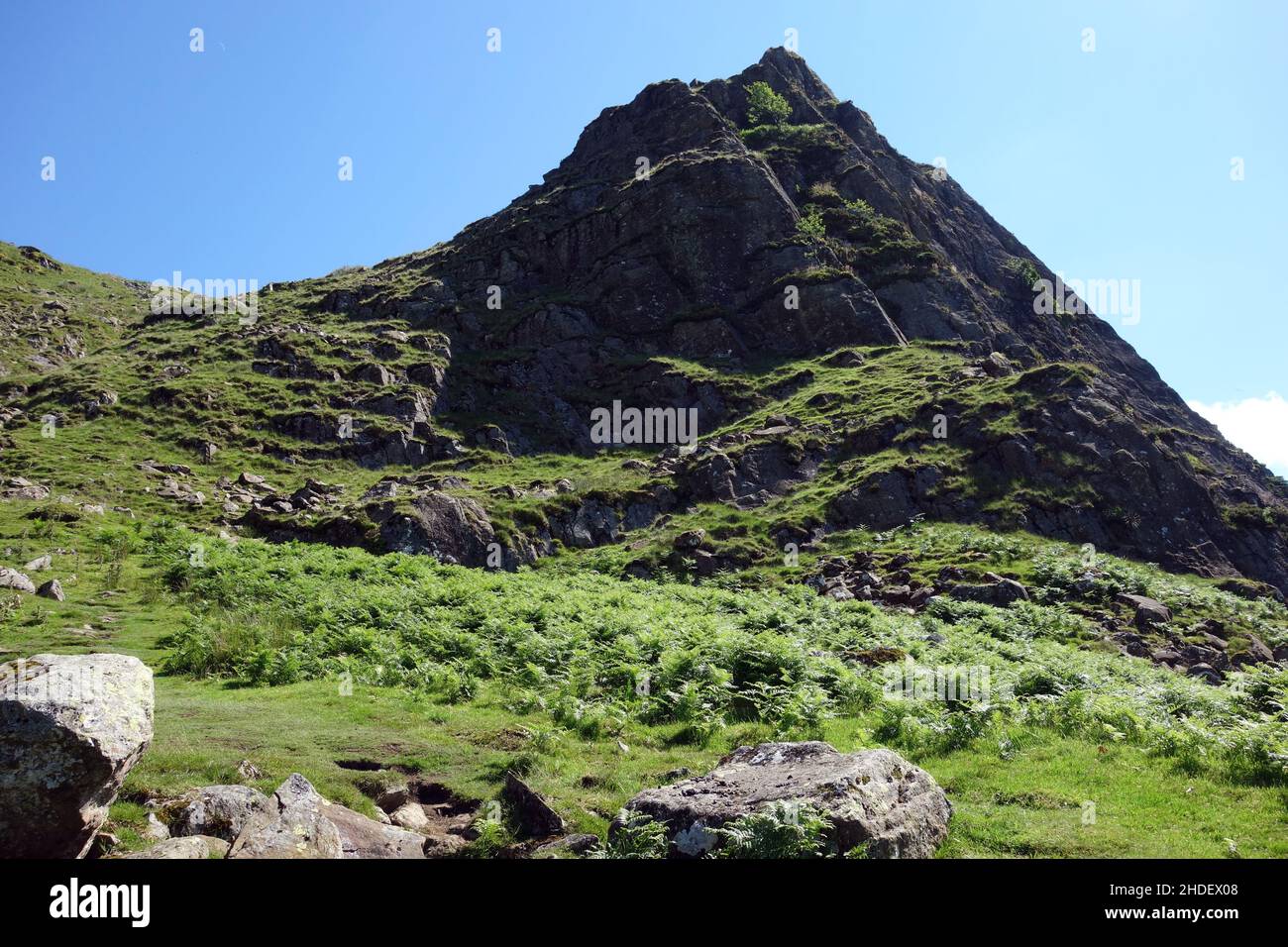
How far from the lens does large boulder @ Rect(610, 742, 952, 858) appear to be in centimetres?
870

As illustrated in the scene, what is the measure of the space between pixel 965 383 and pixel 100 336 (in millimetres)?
88396

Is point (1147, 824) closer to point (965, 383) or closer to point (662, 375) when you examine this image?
point (965, 383)

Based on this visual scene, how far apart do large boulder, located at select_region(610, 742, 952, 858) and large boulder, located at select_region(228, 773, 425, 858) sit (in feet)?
10.4

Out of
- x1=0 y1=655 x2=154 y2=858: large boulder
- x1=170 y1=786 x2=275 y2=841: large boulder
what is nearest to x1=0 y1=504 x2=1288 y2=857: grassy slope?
x1=170 y1=786 x2=275 y2=841: large boulder

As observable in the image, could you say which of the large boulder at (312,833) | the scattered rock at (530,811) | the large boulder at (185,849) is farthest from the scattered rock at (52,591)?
the scattered rock at (530,811)

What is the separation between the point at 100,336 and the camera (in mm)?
83250

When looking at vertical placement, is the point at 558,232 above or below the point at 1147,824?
above

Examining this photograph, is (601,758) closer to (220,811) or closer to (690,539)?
(220,811)

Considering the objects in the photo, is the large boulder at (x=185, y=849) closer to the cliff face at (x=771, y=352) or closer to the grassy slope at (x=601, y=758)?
the grassy slope at (x=601, y=758)

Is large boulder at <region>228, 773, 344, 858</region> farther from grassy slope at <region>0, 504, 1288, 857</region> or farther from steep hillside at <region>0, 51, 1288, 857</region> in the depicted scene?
steep hillside at <region>0, 51, 1288, 857</region>

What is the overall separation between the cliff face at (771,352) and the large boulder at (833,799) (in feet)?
132

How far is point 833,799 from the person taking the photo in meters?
8.80

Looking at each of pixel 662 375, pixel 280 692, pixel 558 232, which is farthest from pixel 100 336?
pixel 280 692

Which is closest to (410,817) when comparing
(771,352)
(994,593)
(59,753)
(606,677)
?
(59,753)
